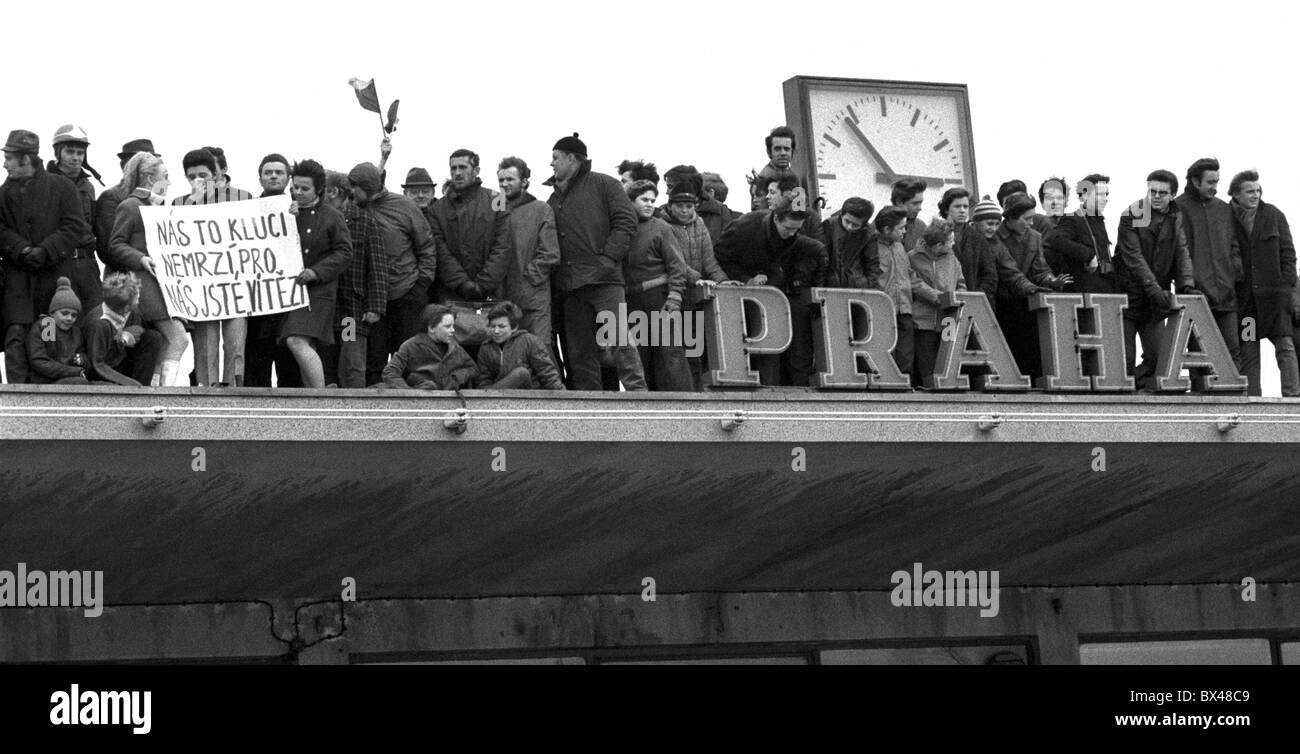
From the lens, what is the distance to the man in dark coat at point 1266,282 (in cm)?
1914

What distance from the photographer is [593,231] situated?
17484 millimetres

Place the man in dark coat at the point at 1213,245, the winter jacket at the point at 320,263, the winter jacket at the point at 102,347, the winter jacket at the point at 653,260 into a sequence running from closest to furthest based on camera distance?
the winter jacket at the point at 102,347 < the winter jacket at the point at 320,263 < the winter jacket at the point at 653,260 < the man in dark coat at the point at 1213,245

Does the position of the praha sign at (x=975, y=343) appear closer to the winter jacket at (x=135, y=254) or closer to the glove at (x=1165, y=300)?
the glove at (x=1165, y=300)

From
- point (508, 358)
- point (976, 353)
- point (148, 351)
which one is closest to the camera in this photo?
point (148, 351)

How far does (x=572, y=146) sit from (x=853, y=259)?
2.39 m

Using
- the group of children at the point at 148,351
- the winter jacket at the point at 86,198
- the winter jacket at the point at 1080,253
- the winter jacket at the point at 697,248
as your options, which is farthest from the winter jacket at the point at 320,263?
the winter jacket at the point at 1080,253

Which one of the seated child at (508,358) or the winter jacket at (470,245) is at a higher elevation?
the winter jacket at (470,245)

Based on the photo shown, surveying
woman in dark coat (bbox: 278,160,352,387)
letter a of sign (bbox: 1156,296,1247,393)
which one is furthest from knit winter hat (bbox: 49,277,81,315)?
letter a of sign (bbox: 1156,296,1247,393)

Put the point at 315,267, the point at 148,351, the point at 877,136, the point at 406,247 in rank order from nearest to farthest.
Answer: the point at 148,351, the point at 315,267, the point at 406,247, the point at 877,136

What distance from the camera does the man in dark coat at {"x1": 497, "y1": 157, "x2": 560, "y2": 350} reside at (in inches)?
679

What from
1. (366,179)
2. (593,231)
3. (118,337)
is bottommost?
(118,337)

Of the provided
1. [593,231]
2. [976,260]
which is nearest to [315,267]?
[593,231]

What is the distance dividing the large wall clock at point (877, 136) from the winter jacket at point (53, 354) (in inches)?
287

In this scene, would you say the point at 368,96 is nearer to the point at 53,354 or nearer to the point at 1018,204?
the point at 53,354
